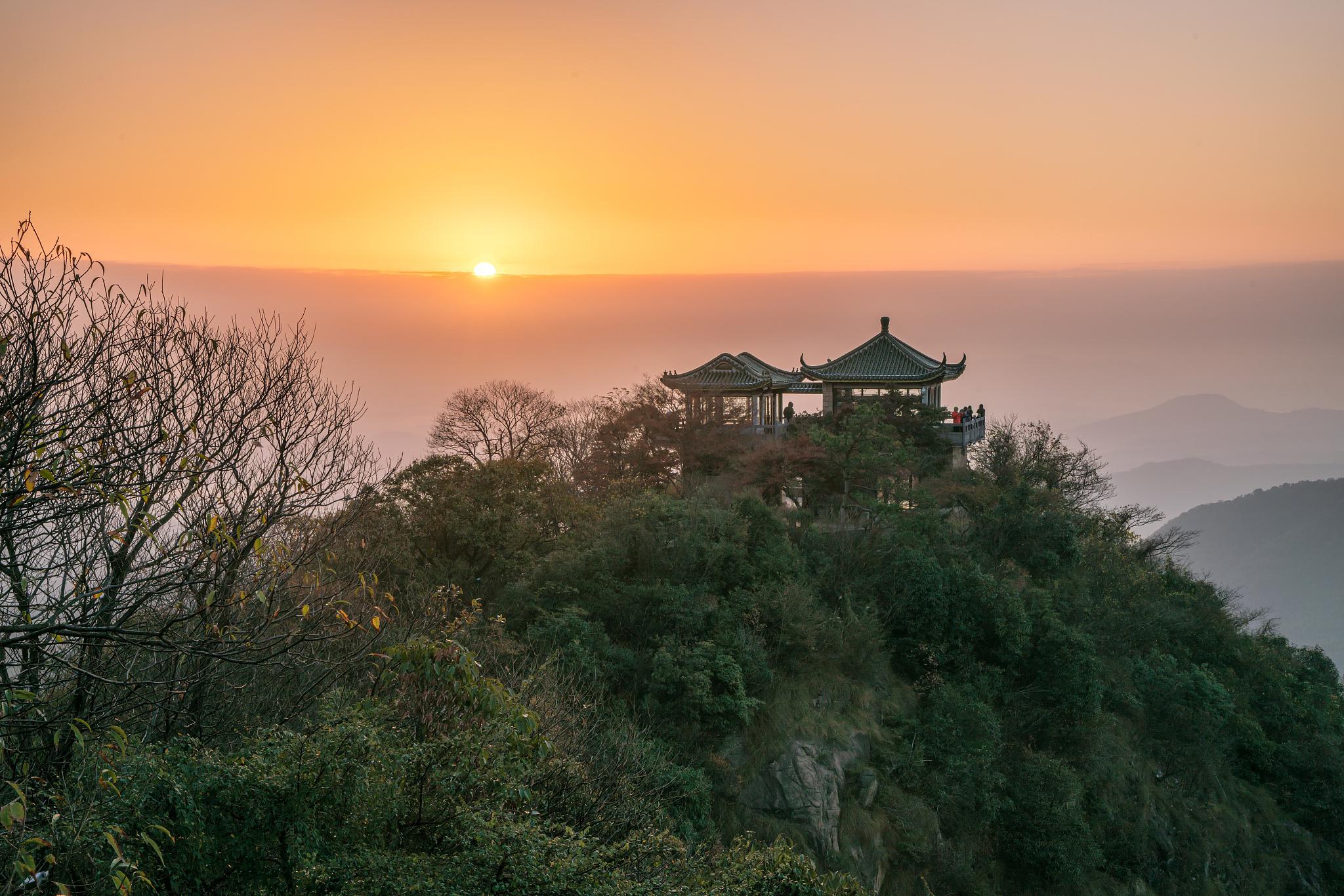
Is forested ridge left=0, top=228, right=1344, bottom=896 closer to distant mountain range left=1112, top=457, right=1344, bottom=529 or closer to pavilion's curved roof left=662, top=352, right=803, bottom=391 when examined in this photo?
pavilion's curved roof left=662, top=352, right=803, bottom=391

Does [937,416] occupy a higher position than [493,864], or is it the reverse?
[937,416]

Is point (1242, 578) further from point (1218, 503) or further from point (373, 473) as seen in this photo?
point (373, 473)

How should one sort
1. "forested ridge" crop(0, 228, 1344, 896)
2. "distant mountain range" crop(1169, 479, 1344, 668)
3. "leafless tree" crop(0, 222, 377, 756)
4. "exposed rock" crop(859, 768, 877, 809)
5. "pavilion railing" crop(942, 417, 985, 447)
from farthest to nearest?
"distant mountain range" crop(1169, 479, 1344, 668)
"pavilion railing" crop(942, 417, 985, 447)
"exposed rock" crop(859, 768, 877, 809)
"forested ridge" crop(0, 228, 1344, 896)
"leafless tree" crop(0, 222, 377, 756)

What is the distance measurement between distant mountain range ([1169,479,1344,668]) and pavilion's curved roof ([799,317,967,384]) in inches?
2644

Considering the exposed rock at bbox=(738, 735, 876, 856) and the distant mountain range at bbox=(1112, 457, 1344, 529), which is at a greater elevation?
the distant mountain range at bbox=(1112, 457, 1344, 529)

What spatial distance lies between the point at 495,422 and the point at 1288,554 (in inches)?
3707

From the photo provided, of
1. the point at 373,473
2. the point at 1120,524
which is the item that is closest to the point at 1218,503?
the point at 1120,524

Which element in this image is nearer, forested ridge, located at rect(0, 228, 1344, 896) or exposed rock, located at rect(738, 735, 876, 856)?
forested ridge, located at rect(0, 228, 1344, 896)

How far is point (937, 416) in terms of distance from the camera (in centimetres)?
2969

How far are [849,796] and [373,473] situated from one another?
9903 mm

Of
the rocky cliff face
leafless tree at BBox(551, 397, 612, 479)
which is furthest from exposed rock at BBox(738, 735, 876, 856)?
leafless tree at BBox(551, 397, 612, 479)

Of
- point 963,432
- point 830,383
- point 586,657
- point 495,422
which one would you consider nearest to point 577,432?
point 495,422

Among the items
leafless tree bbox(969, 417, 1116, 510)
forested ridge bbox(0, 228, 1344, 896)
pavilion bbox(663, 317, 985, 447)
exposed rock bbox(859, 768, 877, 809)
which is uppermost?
pavilion bbox(663, 317, 985, 447)

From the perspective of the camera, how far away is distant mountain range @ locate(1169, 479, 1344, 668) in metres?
91.2
